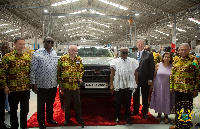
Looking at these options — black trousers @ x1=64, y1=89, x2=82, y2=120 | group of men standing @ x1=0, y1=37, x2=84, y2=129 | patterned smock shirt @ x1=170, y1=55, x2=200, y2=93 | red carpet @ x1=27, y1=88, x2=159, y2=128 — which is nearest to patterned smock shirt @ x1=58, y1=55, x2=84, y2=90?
group of men standing @ x1=0, y1=37, x2=84, y2=129

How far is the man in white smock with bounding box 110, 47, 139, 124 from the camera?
152 inches

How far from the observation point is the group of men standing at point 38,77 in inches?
125

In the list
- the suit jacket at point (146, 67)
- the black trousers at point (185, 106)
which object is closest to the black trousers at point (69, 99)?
the suit jacket at point (146, 67)

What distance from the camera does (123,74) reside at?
3.88 m

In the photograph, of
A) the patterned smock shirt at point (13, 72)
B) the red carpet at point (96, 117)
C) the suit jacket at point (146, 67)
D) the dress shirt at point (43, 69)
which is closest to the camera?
the patterned smock shirt at point (13, 72)

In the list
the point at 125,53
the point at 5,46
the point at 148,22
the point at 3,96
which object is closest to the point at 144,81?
the point at 125,53

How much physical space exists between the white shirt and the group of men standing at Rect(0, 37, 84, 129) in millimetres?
779

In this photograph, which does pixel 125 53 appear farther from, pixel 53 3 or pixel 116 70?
pixel 53 3

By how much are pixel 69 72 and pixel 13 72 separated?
106 cm

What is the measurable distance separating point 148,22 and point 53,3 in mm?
11234

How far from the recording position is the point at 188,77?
3.41 metres

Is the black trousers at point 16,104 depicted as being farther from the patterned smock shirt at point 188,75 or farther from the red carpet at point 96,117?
the patterned smock shirt at point 188,75

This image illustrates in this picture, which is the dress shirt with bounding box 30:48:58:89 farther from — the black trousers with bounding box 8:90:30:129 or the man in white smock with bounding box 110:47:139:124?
the man in white smock with bounding box 110:47:139:124

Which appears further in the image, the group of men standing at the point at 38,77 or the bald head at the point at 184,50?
the bald head at the point at 184,50
